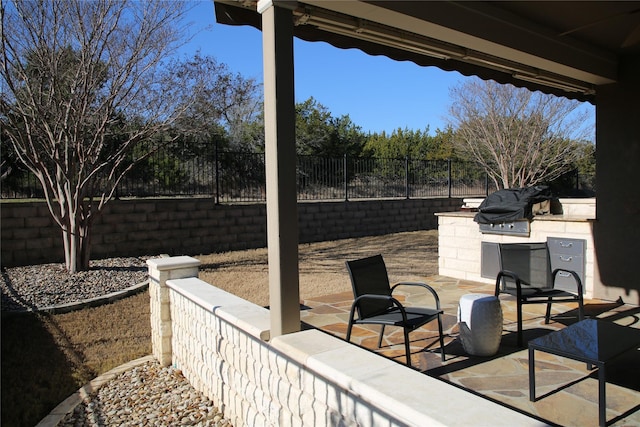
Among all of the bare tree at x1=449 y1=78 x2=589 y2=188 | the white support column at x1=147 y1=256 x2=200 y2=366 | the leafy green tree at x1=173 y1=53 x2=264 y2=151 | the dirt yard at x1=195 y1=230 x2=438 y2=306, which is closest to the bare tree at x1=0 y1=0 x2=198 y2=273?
the leafy green tree at x1=173 y1=53 x2=264 y2=151

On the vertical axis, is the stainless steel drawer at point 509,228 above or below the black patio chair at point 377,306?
above

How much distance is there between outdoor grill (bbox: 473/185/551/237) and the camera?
5.53 m

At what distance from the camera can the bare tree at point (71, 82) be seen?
7.17 meters

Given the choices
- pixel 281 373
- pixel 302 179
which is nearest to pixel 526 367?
pixel 281 373

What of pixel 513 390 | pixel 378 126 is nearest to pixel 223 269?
pixel 513 390

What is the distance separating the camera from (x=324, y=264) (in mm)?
9148

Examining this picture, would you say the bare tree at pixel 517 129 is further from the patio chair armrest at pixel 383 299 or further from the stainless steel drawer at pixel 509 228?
the patio chair armrest at pixel 383 299

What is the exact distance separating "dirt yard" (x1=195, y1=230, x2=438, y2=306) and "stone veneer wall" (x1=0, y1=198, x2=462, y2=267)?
43 cm

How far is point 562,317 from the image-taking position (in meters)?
4.34

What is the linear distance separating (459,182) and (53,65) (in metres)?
12.6

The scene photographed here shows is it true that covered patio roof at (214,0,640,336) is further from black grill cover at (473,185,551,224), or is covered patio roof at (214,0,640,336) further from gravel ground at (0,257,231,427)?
gravel ground at (0,257,231,427)

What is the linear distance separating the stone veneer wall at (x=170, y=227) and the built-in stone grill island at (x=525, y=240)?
5677mm

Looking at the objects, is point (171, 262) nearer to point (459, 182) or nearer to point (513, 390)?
point (513, 390)

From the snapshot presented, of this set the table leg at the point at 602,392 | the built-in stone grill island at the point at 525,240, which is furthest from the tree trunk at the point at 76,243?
the table leg at the point at 602,392
